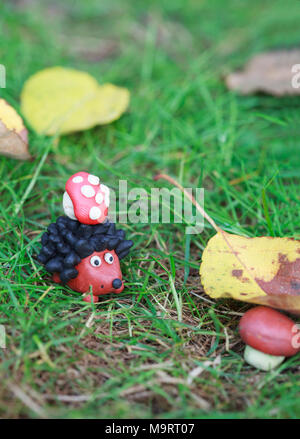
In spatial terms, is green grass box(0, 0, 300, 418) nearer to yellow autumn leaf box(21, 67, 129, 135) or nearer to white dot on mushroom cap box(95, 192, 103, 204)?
yellow autumn leaf box(21, 67, 129, 135)

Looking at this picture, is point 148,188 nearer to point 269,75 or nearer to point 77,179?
point 77,179

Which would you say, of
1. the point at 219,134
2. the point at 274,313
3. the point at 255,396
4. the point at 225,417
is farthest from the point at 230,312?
the point at 219,134

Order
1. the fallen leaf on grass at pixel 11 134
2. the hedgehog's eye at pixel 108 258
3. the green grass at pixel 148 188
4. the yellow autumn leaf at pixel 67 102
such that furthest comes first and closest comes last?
the yellow autumn leaf at pixel 67 102 → the fallen leaf on grass at pixel 11 134 → the hedgehog's eye at pixel 108 258 → the green grass at pixel 148 188

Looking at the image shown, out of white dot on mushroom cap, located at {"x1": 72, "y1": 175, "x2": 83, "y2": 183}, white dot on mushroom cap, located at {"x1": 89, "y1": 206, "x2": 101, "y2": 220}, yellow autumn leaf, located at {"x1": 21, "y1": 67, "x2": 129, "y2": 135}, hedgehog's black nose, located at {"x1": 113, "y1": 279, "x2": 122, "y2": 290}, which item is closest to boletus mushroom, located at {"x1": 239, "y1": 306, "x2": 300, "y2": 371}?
hedgehog's black nose, located at {"x1": 113, "y1": 279, "x2": 122, "y2": 290}

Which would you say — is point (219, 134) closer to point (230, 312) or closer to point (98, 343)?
point (230, 312)

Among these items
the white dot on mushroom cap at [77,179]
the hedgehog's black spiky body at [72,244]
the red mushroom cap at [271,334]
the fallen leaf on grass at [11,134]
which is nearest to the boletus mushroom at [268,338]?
the red mushroom cap at [271,334]

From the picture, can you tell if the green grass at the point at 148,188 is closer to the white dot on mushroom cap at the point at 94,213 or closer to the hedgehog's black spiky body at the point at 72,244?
the hedgehog's black spiky body at the point at 72,244

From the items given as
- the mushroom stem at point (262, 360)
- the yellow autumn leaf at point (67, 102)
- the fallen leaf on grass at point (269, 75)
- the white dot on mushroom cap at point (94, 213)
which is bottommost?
the mushroom stem at point (262, 360)
